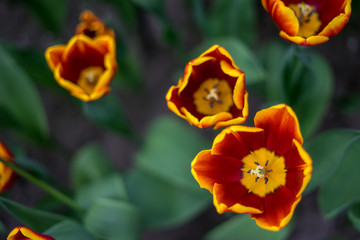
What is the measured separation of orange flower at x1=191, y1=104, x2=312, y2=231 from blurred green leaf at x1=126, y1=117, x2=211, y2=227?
43 centimetres

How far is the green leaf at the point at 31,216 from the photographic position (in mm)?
1206

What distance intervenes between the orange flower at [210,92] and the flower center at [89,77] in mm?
453

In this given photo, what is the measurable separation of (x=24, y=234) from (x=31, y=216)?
0.22 meters

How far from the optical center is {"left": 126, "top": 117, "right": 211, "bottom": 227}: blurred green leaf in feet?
5.65

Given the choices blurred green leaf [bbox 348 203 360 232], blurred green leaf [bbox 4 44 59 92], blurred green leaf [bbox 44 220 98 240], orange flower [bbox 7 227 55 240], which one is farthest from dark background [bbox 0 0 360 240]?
orange flower [bbox 7 227 55 240]

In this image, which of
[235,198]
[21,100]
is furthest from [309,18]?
[21,100]

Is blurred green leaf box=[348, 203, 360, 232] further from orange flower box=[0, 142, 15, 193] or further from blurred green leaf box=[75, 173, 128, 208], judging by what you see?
orange flower box=[0, 142, 15, 193]

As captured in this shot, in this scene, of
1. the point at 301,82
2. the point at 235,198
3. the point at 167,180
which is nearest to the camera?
the point at 235,198

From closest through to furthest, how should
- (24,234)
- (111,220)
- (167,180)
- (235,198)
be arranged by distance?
(24,234), (235,198), (111,220), (167,180)

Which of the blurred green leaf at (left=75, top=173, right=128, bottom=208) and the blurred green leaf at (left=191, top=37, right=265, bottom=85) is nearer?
the blurred green leaf at (left=191, top=37, right=265, bottom=85)

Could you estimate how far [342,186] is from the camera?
139 cm

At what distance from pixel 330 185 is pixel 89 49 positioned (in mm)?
1018

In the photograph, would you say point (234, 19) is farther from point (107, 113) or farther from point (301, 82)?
point (107, 113)

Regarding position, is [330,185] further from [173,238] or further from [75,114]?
[75,114]
